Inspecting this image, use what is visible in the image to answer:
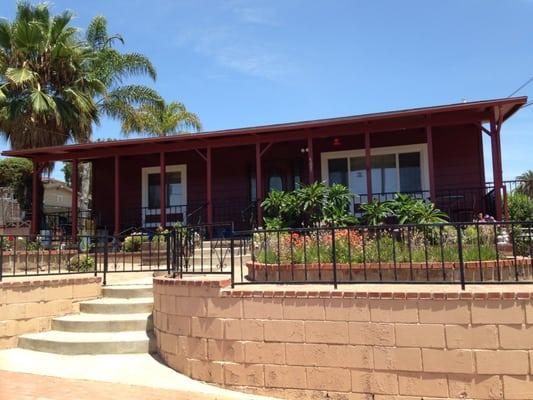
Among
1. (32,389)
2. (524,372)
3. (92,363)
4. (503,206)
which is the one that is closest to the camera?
(524,372)

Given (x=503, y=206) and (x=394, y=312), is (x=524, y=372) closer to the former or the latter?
(x=394, y=312)

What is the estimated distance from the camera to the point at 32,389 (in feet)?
18.8

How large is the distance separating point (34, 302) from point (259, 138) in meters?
7.42

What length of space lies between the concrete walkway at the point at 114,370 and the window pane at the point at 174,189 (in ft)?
29.9

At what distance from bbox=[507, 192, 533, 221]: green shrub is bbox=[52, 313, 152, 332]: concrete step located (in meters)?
11.7

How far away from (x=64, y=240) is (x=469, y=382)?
12466mm

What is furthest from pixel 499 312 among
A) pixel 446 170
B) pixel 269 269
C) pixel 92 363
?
pixel 446 170

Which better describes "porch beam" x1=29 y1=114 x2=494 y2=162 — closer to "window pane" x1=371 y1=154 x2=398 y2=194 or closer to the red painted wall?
the red painted wall

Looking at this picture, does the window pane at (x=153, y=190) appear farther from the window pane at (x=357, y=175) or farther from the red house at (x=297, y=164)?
the window pane at (x=357, y=175)

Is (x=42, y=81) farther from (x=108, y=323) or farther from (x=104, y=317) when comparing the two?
(x=108, y=323)

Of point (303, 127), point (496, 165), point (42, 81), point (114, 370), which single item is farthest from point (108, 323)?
point (42, 81)

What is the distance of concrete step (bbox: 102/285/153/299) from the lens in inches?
326

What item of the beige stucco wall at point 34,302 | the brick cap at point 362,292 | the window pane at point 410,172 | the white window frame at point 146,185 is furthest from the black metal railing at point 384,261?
the white window frame at point 146,185

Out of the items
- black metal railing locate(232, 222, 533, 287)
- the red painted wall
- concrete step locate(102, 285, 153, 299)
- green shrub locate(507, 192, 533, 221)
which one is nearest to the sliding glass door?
the red painted wall
